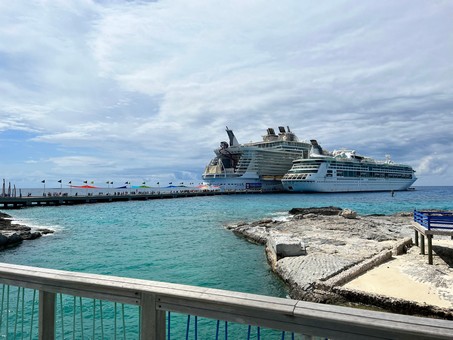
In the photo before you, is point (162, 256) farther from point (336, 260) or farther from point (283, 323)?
point (283, 323)

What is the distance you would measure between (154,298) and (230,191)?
95.2 metres

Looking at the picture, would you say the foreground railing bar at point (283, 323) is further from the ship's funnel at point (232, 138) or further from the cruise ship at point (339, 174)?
the ship's funnel at point (232, 138)

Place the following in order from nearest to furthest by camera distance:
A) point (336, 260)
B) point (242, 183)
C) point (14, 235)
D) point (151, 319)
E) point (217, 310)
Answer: point (217, 310) → point (151, 319) → point (336, 260) → point (14, 235) → point (242, 183)

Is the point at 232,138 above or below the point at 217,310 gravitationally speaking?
above

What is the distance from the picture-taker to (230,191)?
97.5 meters

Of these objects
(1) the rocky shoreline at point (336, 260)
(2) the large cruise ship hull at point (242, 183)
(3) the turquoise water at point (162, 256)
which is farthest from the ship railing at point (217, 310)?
(2) the large cruise ship hull at point (242, 183)

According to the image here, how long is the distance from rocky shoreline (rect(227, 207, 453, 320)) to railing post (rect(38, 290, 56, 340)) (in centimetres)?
848

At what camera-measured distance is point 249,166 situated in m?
105

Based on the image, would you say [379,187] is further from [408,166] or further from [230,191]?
[230,191]

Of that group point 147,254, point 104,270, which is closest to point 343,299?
point 104,270

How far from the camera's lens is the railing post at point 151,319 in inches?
98.7

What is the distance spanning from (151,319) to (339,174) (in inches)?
3916

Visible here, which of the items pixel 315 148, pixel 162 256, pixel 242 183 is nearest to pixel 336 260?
pixel 162 256

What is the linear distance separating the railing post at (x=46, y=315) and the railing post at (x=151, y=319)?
3.01 feet
